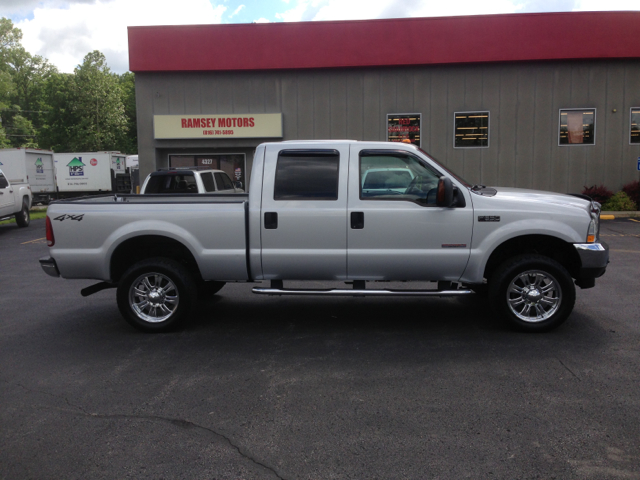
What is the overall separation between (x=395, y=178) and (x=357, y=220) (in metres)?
0.65

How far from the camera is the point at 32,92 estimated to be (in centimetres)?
7669

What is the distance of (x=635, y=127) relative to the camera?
65.0 feet

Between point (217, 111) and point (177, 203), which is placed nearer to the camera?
point (177, 203)

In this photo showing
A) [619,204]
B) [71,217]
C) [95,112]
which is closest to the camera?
[71,217]

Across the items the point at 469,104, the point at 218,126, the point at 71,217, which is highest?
the point at 469,104

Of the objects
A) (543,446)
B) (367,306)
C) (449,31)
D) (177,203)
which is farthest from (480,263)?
(449,31)

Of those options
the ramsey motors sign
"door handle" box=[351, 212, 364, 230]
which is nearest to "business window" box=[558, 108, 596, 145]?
the ramsey motors sign

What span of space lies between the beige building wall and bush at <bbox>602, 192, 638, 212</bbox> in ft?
2.75

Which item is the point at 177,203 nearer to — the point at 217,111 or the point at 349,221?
the point at 349,221

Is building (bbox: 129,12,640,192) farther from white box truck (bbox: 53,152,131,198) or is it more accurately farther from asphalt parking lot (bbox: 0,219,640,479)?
white box truck (bbox: 53,152,131,198)

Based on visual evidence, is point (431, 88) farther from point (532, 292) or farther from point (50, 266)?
point (50, 266)

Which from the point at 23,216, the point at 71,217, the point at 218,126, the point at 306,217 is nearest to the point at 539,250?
the point at 306,217

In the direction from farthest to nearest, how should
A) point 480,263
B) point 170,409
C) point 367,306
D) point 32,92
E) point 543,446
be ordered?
point 32,92, point 367,306, point 480,263, point 170,409, point 543,446

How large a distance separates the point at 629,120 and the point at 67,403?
20.4 meters
